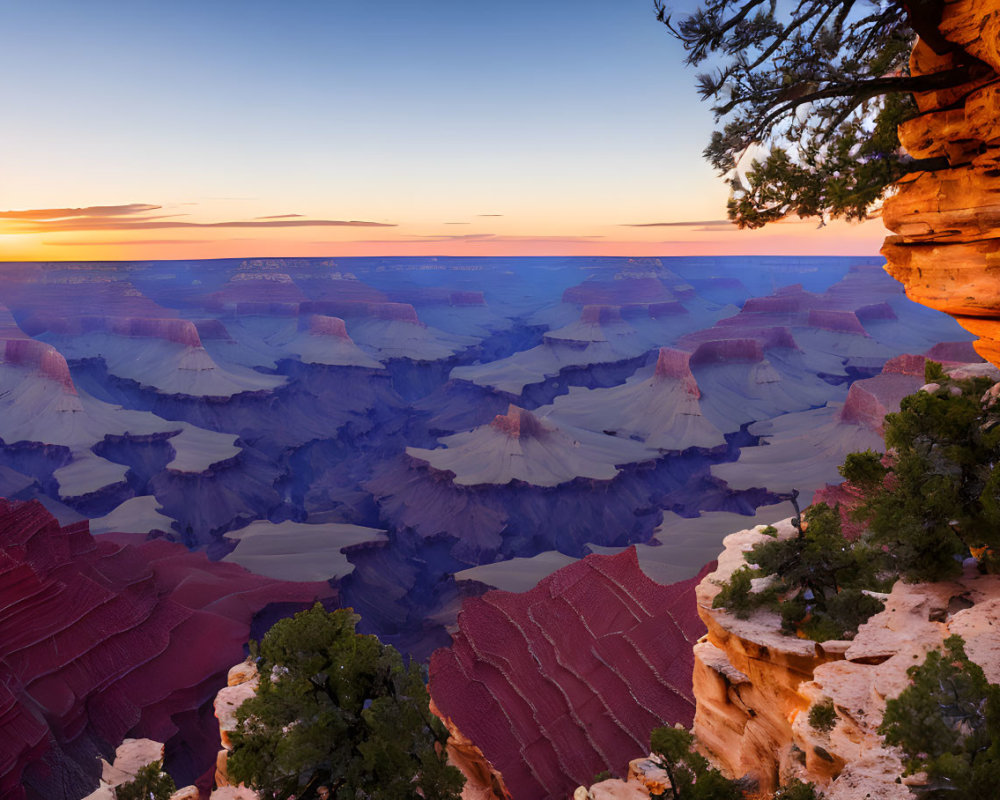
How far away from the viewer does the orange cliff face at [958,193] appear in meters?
8.84

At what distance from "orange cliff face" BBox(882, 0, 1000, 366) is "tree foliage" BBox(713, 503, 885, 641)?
6.18m

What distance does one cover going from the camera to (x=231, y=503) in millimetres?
72062

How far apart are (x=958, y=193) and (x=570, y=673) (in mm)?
23573

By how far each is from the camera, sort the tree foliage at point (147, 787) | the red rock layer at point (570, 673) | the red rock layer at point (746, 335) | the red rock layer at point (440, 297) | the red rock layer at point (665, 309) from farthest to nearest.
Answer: the red rock layer at point (440, 297) → the red rock layer at point (665, 309) → the red rock layer at point (746, 335) → the red rock layer at point (570, 673) → the tree foliage at point (147, 787)

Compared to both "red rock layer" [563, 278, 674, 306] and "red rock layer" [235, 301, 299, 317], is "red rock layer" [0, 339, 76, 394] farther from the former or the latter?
"red rock layer" [563, 278, 674, 306]

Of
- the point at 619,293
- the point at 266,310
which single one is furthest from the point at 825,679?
the point at 619,293

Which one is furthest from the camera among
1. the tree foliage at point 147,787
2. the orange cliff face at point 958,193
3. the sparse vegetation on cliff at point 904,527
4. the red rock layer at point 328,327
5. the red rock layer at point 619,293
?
the red rock layer at point 619,293

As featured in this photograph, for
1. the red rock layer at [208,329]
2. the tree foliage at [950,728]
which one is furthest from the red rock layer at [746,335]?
the tree foliage at [950,728]

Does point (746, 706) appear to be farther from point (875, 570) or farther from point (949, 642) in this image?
point (949, 642)

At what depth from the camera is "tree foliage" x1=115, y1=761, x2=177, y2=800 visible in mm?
13719

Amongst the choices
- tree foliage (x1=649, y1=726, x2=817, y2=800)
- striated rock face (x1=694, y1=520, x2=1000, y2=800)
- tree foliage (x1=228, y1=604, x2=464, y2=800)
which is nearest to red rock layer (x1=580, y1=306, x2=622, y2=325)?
striated rock face (x1=694, y1=520, x2=1000, y2=800)

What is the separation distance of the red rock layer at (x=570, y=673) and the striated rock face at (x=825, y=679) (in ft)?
28.2

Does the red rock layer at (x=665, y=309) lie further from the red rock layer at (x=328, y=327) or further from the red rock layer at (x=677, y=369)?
the red rock layer at (x=328, y=327)

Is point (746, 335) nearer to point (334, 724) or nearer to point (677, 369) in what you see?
point (677, 369)
